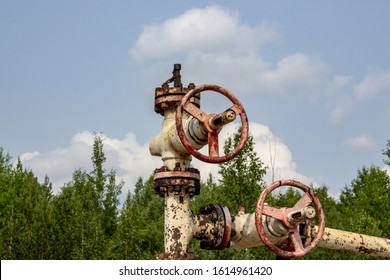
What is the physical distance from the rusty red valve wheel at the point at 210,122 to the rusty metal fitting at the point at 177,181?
571mm

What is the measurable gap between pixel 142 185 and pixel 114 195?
15433 mm

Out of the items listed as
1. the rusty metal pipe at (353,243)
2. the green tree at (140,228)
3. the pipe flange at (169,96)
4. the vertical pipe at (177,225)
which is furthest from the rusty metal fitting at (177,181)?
the green tree at (140,228)

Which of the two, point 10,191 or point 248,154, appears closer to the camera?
point 248,154

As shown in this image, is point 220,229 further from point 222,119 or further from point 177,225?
point 222,119

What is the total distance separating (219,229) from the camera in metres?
7.07

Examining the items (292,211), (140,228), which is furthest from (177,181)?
(140,228)

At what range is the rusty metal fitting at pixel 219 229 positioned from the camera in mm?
7070

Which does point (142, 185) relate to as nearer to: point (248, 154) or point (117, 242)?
point (117, 242)

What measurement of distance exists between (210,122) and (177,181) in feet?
2.58

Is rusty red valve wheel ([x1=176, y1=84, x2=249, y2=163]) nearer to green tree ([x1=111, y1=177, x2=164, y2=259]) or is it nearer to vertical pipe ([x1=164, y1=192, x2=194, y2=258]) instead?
vertical pipe ([x1=164, y1=192, x2=194, y2=258])

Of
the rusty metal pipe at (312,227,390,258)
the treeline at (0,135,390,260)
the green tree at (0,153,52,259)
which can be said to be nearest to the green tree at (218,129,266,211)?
the treeline at (0,135,390,260)

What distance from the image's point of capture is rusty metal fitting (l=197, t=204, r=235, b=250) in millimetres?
7070

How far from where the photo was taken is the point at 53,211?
24.3 metres
